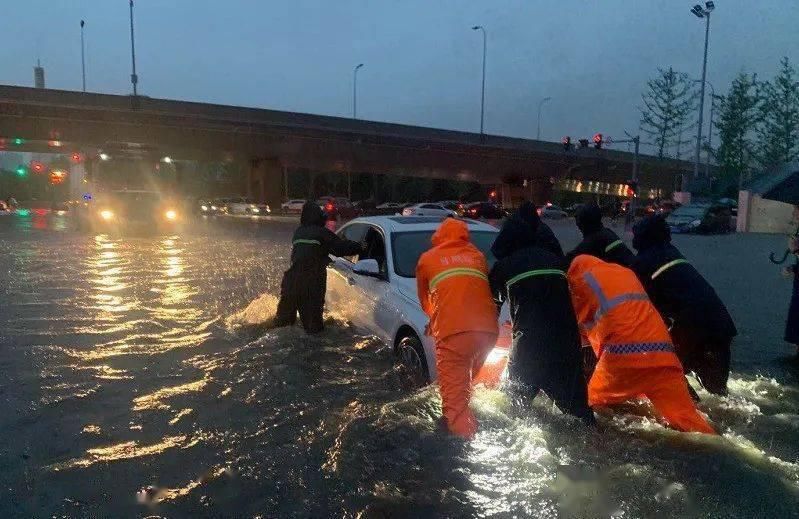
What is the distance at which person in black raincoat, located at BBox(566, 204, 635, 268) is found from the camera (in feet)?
17.3

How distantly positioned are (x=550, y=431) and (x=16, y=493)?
3055 millimetres

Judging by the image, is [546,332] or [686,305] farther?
[686,305]

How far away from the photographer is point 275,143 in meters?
45.6

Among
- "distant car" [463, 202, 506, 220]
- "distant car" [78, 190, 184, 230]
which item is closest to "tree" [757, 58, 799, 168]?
"distant car" [463, 202, 506, 220]

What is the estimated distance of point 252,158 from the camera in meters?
53.9

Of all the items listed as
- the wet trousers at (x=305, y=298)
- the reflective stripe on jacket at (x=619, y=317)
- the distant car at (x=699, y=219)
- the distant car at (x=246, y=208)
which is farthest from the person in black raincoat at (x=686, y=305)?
the distant car at (x=246, y=208)

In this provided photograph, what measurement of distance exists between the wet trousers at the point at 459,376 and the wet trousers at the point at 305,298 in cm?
282

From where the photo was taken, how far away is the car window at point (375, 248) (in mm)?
6198

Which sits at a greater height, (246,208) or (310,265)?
(310,265)

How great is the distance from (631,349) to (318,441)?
2.05 m

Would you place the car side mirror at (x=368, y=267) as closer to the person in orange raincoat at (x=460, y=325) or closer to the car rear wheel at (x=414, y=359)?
the car rear wheel at (x=414, y=359)

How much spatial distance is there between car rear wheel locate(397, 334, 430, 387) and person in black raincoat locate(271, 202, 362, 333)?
4.85 ft

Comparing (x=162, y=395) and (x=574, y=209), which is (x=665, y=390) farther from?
(x=574, y=209)

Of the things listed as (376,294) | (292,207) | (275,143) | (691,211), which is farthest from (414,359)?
(292,207)
